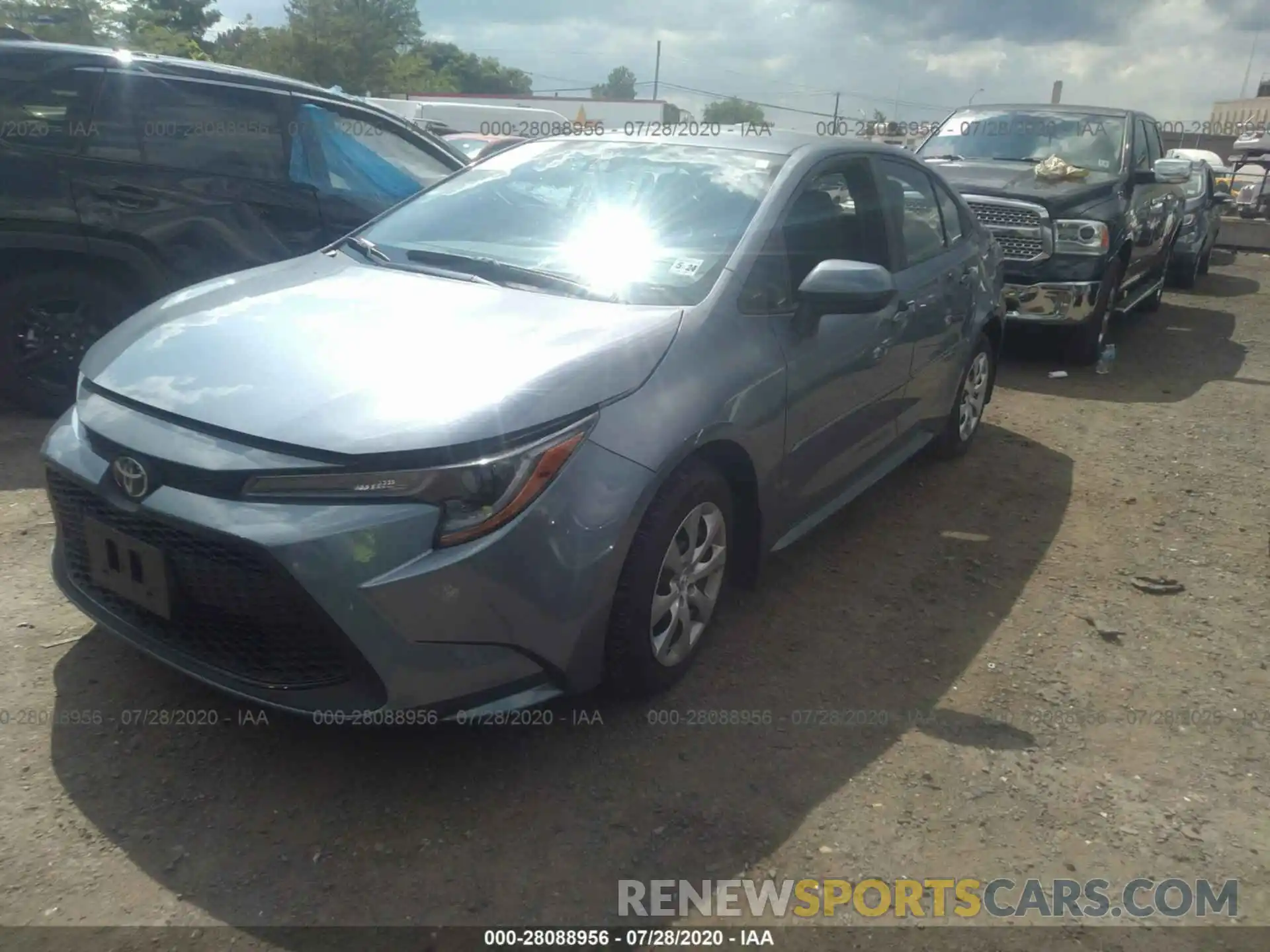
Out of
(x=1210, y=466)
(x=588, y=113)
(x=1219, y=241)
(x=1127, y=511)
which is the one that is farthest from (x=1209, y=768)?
(x=588, y=113)

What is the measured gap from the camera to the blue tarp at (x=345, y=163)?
5.40 m

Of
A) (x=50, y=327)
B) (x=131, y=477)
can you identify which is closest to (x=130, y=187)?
(x=50, y=327)

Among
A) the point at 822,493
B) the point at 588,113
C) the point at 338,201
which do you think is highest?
the point at 588,113

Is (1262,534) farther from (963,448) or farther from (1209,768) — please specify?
(1209,768)

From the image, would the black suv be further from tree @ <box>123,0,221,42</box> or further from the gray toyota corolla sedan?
tree @ <box>123,0,221,42</box>

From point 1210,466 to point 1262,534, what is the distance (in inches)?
39.7

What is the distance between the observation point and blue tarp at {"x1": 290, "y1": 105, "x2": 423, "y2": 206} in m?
5.40

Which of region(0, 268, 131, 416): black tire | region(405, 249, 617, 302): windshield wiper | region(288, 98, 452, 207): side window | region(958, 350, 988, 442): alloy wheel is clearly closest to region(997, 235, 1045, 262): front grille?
region(958, 350, 988, 442): alloy wheel

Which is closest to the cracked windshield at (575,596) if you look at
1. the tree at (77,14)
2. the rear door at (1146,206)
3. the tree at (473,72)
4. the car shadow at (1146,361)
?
the car shadow at (1146,361)

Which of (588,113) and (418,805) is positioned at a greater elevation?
(588,113)

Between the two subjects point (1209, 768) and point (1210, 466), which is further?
point (1210, 466)

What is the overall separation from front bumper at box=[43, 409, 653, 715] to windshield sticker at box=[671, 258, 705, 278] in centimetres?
84

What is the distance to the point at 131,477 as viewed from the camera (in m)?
2.46

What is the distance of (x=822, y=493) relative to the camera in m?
3.80
